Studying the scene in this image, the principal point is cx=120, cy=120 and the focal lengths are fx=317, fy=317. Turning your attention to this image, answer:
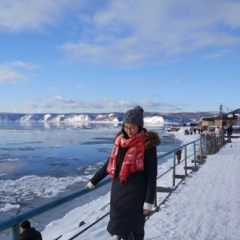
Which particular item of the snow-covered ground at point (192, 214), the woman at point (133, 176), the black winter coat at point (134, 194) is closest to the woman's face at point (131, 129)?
the woman at point (133, 176)

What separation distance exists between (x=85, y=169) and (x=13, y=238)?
16005 millimetres

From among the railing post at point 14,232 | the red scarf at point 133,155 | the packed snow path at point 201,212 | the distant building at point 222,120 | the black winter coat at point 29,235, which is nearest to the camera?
the railing post at point 14,232

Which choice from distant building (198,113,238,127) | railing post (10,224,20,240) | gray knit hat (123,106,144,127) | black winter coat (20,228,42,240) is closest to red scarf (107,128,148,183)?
gray knit hat (123,106,144,127)

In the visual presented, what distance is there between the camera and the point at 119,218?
285 cm

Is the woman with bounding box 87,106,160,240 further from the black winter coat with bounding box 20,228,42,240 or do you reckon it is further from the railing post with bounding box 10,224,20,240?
the black winter coat with bounding box 20,228,42,240

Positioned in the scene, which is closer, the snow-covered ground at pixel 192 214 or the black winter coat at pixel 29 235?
the snow-covered ground at pixel 192 214

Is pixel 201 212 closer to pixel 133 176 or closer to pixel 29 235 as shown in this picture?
pixel 29 235

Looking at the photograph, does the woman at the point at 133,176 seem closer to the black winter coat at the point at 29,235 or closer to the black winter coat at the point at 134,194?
the black winter coat at the point at 134,194

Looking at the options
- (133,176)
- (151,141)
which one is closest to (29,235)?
(133,176)

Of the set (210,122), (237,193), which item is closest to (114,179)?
(237,193)

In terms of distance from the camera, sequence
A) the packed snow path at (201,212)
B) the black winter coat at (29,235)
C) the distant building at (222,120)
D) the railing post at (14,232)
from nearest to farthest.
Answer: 1. the railing post at (14,232)
2. the packed snow path at (201,212)
3. the black winter coat at (29,235)
4. the distant building at (222,120)

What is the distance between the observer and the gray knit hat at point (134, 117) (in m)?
2.84

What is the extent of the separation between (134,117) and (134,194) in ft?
2.25

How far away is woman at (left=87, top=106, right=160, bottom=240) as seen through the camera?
2.77 meters
